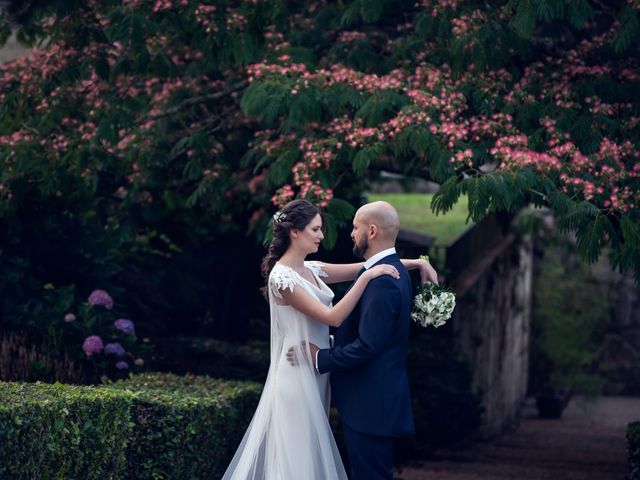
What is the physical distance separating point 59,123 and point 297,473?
5.46 m

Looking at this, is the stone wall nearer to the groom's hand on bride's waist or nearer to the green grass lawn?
the green grass lawn

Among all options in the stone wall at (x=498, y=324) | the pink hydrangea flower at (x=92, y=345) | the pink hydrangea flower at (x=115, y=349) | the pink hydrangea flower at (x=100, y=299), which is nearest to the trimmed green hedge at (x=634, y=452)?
the pink hydrangea flower at (x=115, y=349)

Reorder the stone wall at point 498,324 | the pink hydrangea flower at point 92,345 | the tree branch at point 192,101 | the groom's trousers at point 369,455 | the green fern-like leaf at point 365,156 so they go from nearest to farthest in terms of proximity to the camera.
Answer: the groom's trousers at point 369,455
the green fern-like leaf at point 365,156
the pink hydrangea flower at point 92,345
the tree branch at point 192,101
the stone wall at point 498,324

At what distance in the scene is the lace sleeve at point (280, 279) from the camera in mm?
6516

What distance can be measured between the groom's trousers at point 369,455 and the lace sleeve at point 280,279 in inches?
36.8

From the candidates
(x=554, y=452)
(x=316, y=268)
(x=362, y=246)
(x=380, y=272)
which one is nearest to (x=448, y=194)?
(x=316, y=268)

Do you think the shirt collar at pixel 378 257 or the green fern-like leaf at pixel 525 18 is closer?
the shirt collar at pixel 378 257

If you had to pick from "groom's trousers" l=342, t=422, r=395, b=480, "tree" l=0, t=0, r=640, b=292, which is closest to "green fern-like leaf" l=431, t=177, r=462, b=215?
"tree" l=0, t=0, r=640, b=292

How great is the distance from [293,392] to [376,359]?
60 centimetres

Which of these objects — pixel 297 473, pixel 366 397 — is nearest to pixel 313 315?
pixel 366 397

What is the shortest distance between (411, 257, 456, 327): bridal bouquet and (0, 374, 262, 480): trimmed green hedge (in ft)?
6.03

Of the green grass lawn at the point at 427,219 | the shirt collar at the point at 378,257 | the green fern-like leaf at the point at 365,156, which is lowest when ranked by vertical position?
the green grass lawn at the point at 427,219

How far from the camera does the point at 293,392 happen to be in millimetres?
6707

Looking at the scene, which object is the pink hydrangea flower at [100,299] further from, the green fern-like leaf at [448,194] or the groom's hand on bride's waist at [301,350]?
the groom's hand on bride's waist at [301,350]
